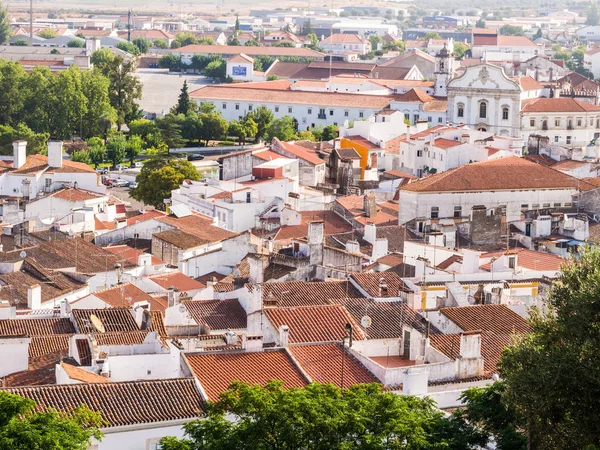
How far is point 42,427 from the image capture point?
18.5 metres

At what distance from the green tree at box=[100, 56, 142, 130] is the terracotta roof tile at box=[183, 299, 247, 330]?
57999 millimetres

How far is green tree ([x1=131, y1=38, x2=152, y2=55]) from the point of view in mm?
151800

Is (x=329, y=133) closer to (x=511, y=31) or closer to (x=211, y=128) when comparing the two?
(x=211, y=128)

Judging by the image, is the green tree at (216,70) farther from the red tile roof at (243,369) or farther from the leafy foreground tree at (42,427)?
the leafy foreground tree at (42,427)

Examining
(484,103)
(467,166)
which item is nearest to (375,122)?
(484,103)

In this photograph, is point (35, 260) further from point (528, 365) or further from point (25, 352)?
point (528, 365)

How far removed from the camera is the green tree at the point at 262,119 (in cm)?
8131

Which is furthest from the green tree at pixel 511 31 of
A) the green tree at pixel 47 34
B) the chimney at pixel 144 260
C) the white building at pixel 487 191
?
the chimney at pixel 144 260

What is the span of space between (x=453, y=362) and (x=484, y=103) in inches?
2018

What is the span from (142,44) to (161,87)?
40.0 m

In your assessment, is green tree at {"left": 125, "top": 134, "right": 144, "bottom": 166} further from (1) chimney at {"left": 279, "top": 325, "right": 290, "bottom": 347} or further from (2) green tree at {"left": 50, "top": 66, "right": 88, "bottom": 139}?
(1) chimney at {"left": 279, "top": 325, "right": 290, "bottom": 347}

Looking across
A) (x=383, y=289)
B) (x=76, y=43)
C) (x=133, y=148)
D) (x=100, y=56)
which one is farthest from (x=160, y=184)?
(x=76, y=43)

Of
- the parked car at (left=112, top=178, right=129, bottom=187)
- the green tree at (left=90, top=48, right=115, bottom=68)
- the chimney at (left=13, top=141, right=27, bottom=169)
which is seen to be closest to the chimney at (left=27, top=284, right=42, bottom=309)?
the chimney at (left=13, top=141, right=27, bottom=169)

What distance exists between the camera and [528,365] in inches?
768
